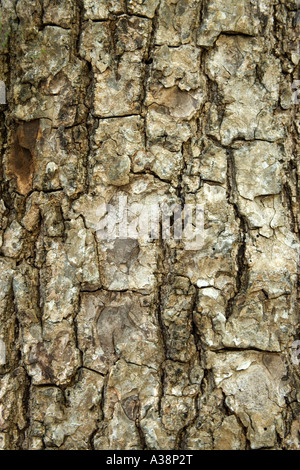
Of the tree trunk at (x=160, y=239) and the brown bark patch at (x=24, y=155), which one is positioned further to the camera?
the brown bark patch at (x=24, y=155)

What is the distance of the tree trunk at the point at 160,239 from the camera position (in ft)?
5.00

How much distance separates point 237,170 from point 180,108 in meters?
0.29

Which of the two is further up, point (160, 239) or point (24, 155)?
point (24, 155)

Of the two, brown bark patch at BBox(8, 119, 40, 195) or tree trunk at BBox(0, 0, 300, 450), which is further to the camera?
brown bark patch at BBox(8, 119, 40, 195)

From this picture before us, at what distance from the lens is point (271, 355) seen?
1.56 meters

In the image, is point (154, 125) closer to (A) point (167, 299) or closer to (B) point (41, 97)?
(B) point (41, 97)

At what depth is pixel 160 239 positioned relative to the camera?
155 cm

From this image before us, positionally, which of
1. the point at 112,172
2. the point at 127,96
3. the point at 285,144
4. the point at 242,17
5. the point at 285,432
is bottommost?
the point at 285,432

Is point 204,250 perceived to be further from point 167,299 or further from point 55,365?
point 55,365

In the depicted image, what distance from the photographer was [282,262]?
1565mm

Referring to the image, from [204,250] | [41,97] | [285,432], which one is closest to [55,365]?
[204,250]

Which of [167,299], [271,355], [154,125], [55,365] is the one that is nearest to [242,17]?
[154,125]

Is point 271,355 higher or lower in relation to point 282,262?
lower

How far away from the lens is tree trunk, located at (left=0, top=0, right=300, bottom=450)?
1.52 metres
